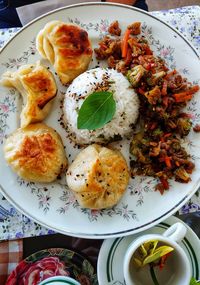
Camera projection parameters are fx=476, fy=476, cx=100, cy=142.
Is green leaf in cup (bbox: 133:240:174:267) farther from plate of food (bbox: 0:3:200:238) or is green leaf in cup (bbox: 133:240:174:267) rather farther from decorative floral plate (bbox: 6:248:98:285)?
decorative floral plate (bbox: 6:248:98:285)

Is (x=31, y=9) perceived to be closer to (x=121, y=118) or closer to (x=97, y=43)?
(x=97, y=43)

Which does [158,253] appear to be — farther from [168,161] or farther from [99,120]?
[99,120]

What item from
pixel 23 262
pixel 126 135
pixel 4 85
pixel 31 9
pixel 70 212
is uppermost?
pixel 31 9

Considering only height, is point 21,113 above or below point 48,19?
below

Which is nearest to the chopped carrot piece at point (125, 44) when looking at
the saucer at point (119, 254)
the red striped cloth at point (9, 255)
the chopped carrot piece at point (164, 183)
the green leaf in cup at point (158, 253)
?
the chopped carrot piece at point (164, 183)

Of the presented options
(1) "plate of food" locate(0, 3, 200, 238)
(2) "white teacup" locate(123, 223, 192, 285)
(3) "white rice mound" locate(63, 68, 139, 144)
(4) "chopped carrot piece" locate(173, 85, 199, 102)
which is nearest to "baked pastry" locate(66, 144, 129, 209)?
(1) "plate of food" locate(0, 3, 200, 238)

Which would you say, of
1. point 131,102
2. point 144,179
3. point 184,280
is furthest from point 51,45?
point 184,280

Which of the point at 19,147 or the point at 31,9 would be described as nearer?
the point at 19,147
